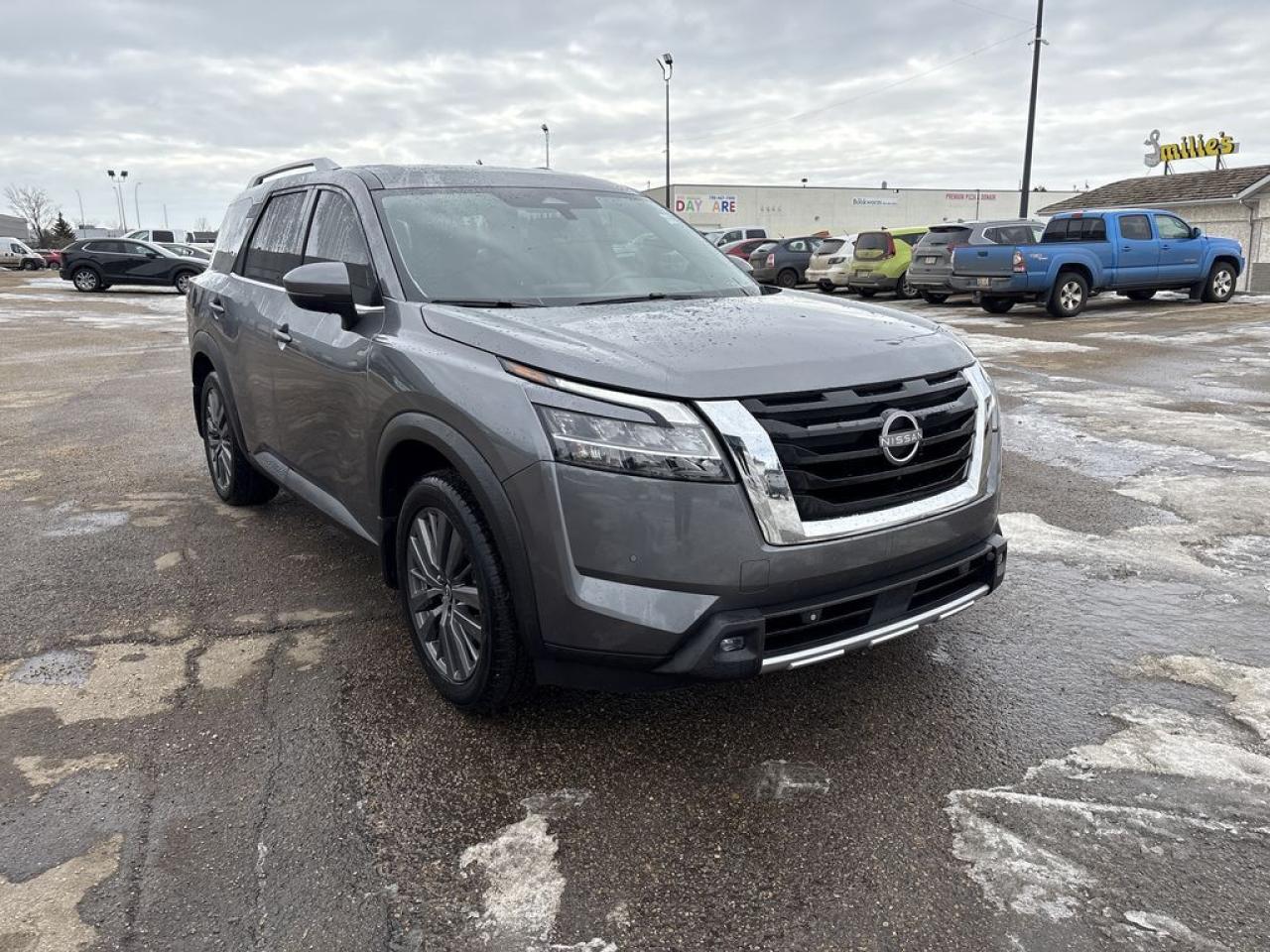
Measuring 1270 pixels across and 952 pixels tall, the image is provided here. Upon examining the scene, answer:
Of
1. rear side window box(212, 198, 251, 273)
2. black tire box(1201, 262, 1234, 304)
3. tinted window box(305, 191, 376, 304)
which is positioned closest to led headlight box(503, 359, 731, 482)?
tinted window box(305, 191, 376, 304)

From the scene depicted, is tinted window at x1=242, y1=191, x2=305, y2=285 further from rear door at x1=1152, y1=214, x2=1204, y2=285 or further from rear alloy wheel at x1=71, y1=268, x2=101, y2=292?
rear alloy wheel at x1=71, y1=268, x2=101, y2=292

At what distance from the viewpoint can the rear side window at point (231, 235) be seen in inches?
213

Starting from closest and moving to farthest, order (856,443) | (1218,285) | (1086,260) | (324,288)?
(856,443) → (324,288) → (1086,260) → (1218,285)

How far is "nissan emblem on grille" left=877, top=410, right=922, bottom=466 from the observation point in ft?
9.07

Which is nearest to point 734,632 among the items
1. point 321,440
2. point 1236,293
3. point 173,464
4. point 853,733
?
point 853,733

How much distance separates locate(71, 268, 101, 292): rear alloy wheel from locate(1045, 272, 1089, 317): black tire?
27118 millimetres

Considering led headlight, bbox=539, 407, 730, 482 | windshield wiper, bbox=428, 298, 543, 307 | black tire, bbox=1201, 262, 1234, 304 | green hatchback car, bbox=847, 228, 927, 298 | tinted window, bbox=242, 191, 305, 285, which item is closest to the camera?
led headlight, bbox=539, 407, 730, 482

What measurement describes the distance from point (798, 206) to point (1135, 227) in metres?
45.4

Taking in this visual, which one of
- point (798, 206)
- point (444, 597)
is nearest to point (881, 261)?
point (444, 597)

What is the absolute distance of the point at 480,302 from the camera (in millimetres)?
3398

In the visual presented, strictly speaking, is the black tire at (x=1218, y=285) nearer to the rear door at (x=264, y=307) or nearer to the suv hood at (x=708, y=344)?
the suv hood at (x=708, y=344)

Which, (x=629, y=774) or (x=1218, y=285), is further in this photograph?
(x=1218, y=285)

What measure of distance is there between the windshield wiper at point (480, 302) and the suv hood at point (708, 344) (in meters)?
0.07

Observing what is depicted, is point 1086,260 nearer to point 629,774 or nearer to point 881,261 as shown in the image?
point 881,261
